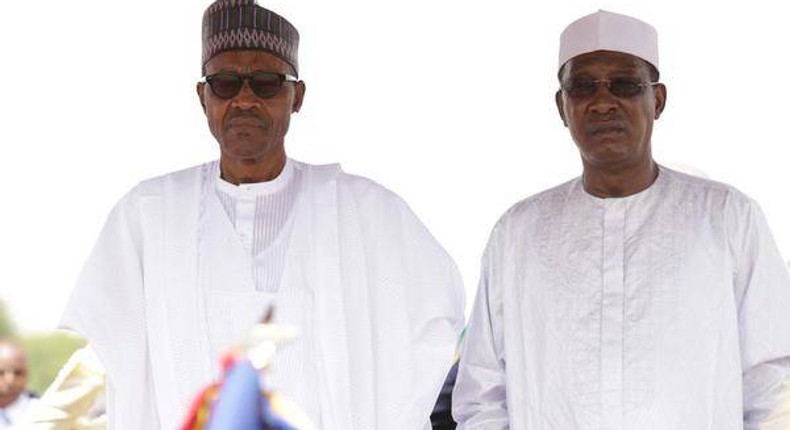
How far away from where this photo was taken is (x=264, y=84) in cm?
332

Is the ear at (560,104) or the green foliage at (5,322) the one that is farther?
the green foliage at (5,322)

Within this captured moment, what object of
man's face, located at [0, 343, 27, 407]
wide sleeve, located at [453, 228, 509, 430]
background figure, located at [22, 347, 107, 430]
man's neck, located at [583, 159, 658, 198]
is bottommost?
man's face, located at [0, 343, 27, 407]

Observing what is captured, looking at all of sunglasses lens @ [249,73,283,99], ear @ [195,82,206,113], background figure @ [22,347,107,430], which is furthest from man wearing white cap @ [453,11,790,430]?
background figure @ [22,347,107,430]

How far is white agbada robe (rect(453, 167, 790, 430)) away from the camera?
10.6ft

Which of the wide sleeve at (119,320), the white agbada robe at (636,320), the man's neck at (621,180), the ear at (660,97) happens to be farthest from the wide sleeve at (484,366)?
the wide sleeve at (119,320)

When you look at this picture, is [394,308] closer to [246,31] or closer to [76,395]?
[246,31]

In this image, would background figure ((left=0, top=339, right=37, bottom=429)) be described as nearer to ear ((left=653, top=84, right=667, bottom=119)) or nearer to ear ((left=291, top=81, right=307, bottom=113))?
ear ((left=291, top=81, right=307, bottom=113))

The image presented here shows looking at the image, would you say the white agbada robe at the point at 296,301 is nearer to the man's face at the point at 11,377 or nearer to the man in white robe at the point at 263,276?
the man in white robe at the point at 263,276

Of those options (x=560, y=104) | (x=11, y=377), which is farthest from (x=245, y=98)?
(x=11, y=377)

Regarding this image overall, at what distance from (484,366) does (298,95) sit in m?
0.83

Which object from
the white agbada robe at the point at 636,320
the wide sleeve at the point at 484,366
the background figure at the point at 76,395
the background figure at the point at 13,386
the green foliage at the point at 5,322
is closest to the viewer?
the white agbada robe at the point at 636,320

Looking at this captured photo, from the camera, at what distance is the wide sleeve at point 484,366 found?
345 centimetres

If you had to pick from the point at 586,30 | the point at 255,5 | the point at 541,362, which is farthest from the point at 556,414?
the point at 255,5

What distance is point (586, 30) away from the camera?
3.47 m
